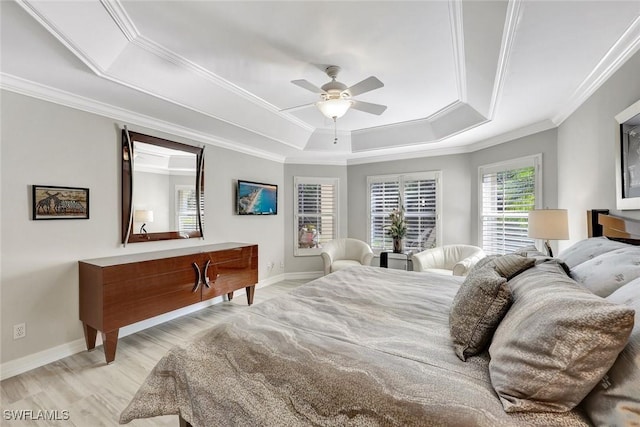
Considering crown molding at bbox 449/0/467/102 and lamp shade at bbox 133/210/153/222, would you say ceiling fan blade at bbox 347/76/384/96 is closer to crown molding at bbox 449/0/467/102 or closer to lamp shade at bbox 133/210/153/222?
crown molding at bbox 449/0/467/102

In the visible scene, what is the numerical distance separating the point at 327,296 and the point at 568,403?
1.45m

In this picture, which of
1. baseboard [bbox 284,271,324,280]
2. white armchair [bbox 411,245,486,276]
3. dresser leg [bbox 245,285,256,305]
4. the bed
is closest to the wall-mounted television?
dresser leg [bbox 245,285,256,305]

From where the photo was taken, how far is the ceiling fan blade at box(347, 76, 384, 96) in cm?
229

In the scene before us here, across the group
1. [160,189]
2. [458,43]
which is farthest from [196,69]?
[458,43]

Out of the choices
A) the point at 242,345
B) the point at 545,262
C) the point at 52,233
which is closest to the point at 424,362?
the point at 242,345

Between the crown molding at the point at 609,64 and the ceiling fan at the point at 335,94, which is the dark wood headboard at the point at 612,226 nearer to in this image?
the crown molding at the point at 609,64

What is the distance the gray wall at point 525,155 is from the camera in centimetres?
348

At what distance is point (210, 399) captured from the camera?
4.10ft

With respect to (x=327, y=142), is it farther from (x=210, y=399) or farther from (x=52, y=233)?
(x=210, y=399)

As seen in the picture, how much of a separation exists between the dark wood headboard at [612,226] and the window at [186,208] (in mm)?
4200

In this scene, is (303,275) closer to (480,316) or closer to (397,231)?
(397,231)

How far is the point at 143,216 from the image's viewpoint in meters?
3.30

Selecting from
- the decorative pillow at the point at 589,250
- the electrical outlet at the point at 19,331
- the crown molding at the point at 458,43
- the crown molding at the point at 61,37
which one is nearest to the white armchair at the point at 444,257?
the decorative pillow at the point at 589,250

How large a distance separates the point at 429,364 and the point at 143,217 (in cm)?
334
